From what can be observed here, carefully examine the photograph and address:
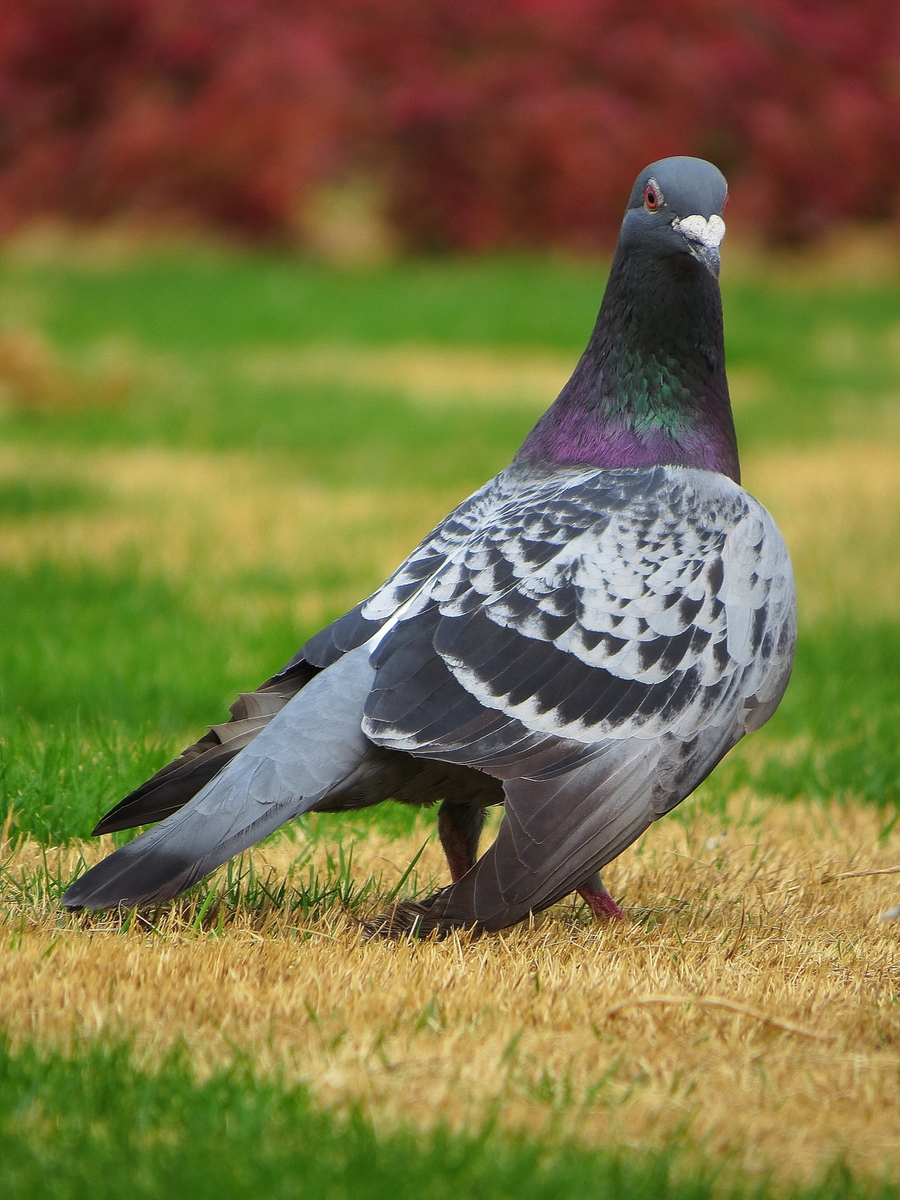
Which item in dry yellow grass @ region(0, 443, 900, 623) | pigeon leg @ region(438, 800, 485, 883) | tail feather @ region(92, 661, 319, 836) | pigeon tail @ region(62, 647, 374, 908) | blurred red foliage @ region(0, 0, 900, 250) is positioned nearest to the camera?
pigeon tail @ region(62, 647, 374, 908)

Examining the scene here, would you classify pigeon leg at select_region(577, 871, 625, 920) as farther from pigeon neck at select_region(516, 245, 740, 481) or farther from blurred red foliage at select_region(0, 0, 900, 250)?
blurred red foliage at select_region(0, 0, 900, 250)

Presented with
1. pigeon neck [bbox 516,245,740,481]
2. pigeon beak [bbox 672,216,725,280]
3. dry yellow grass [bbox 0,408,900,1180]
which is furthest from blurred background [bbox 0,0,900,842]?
pigeon beak [bbox 672,216,725,280]

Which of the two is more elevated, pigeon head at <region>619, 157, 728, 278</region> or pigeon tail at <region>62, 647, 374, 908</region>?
pigeon head at <region>619, 157, 728, 278</region>

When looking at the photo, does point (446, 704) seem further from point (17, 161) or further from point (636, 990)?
point (17, 161)

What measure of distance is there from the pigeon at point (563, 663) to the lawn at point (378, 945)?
0.65ft

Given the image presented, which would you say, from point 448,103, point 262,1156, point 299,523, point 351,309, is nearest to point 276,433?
point 299,523

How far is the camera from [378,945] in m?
2.75

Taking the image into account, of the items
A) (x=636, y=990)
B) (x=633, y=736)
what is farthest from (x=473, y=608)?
(x=636, y=990)

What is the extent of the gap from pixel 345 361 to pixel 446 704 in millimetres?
10212

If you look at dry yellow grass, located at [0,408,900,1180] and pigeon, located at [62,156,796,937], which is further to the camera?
pigeon, located at [62,156,796,937]

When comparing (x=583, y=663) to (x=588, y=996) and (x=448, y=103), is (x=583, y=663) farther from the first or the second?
(x=448, y=103)

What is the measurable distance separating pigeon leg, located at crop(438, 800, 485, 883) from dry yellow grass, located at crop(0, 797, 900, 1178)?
215 millimetres

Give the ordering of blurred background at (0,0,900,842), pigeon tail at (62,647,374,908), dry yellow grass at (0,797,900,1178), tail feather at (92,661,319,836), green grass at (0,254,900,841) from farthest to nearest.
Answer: blurred background at (0,0,900,842)
green grass at (0,254,900,841)
tail feather at (92,661,319,836)
pigeon tail at (62,647,374,908)
dry yellow grass at (0,797,900,1178)

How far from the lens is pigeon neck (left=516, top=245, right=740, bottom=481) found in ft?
10.7
